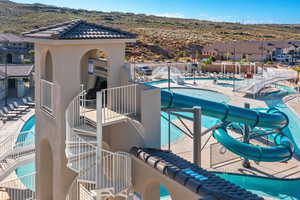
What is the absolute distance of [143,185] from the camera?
6.92m

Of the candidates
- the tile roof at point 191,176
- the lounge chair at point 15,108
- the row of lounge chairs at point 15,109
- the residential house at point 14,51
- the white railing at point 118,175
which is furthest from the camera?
the residential house at point 14,51

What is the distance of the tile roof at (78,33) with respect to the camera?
7.47 metres

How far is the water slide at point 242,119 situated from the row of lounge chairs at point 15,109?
15.5 meters

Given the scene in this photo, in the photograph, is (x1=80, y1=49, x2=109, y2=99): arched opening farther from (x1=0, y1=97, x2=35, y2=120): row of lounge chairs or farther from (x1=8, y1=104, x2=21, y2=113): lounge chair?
(x1=8, y1=104, x2=21, y2=113): lounge chair

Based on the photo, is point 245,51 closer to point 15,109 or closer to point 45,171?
point 15,109

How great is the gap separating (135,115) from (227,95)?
24.0 metres

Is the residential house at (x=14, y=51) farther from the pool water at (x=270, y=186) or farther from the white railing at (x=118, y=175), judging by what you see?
the white railing at (x=118, y=175)

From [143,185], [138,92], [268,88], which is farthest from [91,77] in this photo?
[268,88]

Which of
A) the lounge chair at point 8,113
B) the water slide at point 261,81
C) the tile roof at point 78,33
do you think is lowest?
the lounge chair at point 8,113

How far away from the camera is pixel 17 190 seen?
12.0m

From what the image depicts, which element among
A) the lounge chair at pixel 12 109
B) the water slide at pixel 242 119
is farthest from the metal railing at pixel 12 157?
the lounge chair at pixel 12 109

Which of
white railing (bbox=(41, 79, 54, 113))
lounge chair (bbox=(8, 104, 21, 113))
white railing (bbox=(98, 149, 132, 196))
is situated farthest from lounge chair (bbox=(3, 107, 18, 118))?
white railing (bbox=(98, 149, 132, 196))

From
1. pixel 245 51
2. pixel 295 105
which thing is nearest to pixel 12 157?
pixel 295 105

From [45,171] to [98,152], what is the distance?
4502 millimetres
